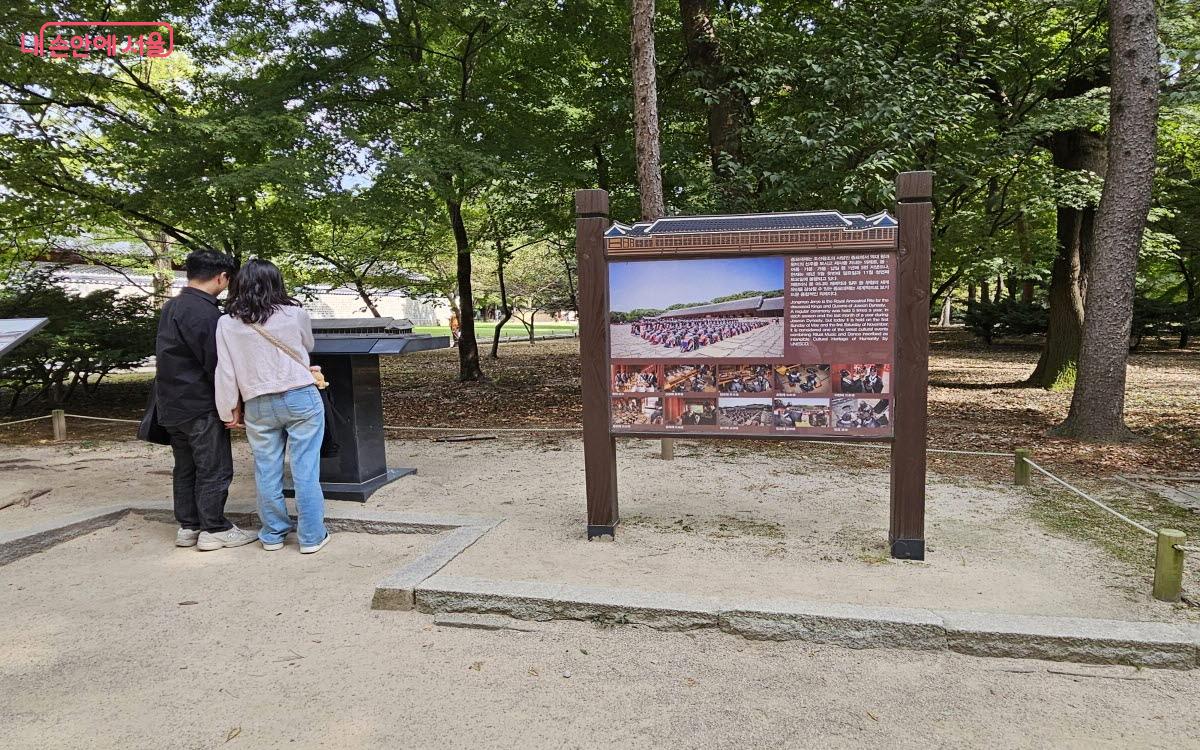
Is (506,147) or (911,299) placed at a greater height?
(506,147)

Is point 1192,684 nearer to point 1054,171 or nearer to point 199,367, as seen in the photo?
point 199,367

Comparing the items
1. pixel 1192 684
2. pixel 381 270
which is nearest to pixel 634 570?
pixel 1192 684

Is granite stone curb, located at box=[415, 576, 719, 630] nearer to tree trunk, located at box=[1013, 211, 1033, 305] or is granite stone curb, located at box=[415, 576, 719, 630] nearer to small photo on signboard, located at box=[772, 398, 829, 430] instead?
small photo on signboard, located at box=[772, 398, 829, 430]

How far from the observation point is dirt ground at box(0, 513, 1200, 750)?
8.36 ft

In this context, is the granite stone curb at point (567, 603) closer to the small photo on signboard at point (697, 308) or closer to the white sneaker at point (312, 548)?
the white sneaker at point (312, 548)

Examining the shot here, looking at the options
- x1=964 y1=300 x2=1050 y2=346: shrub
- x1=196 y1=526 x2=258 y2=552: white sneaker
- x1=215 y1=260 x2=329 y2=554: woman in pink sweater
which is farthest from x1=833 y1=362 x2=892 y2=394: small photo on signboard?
x1=964 y1=300 x2=1050 y2=346: shrub

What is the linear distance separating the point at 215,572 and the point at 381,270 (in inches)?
525

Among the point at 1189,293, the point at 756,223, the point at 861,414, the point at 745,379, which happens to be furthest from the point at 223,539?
the point at 1189,293

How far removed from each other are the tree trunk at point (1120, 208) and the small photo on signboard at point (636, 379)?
5.87m

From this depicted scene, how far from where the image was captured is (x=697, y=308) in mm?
4223

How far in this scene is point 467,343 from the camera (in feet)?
47.8

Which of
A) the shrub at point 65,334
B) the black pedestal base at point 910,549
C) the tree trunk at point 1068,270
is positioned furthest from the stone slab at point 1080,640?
the shrub at point 65,334

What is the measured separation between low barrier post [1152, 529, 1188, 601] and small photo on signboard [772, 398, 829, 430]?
66.4 inches

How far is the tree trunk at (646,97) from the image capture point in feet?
23.5
